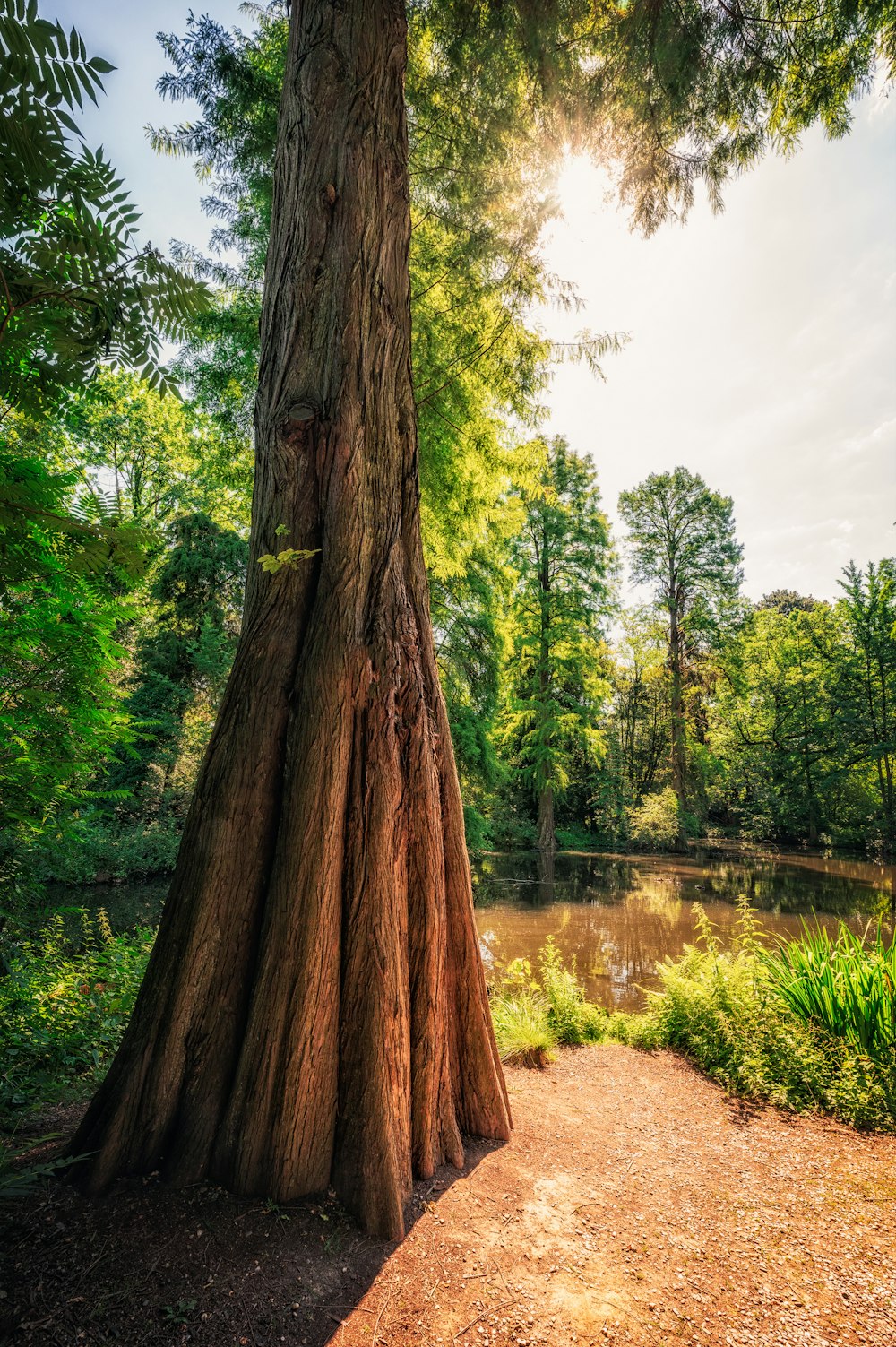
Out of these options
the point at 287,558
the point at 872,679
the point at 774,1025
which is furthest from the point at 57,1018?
the point at 872,679

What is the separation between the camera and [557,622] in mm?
20219

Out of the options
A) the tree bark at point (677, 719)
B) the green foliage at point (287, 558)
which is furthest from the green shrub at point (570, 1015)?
the tree bark at point (677, 719)

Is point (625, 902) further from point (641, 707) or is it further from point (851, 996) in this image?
point (641, 707)

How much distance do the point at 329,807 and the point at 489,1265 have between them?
1.68m

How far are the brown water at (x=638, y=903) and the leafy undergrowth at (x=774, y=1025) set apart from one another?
1.90 m

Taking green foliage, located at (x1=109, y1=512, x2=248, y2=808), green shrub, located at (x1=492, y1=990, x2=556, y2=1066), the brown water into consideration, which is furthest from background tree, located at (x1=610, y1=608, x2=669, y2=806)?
green shrub, located at (x1=492, y1=990, x2=556, y2=1066)

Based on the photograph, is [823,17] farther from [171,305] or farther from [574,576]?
[574,576]

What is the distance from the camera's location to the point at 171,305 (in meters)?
1.50

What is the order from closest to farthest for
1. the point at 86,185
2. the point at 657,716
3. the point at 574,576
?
1. the point at 86,185
2. the point at 574,576
3. the point at 657,716

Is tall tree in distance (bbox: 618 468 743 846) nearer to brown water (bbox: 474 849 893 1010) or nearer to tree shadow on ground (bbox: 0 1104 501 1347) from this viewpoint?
brown water (bbox: 474 849 893 1010)

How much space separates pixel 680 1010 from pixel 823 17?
7.94 metres

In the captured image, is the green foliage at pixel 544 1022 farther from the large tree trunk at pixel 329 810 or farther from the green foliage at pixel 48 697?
the green foliage at pixel 48 697

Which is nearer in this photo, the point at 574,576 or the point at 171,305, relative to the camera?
the point at 171,305

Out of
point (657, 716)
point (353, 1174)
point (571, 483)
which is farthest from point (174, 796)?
point (657, 716)
